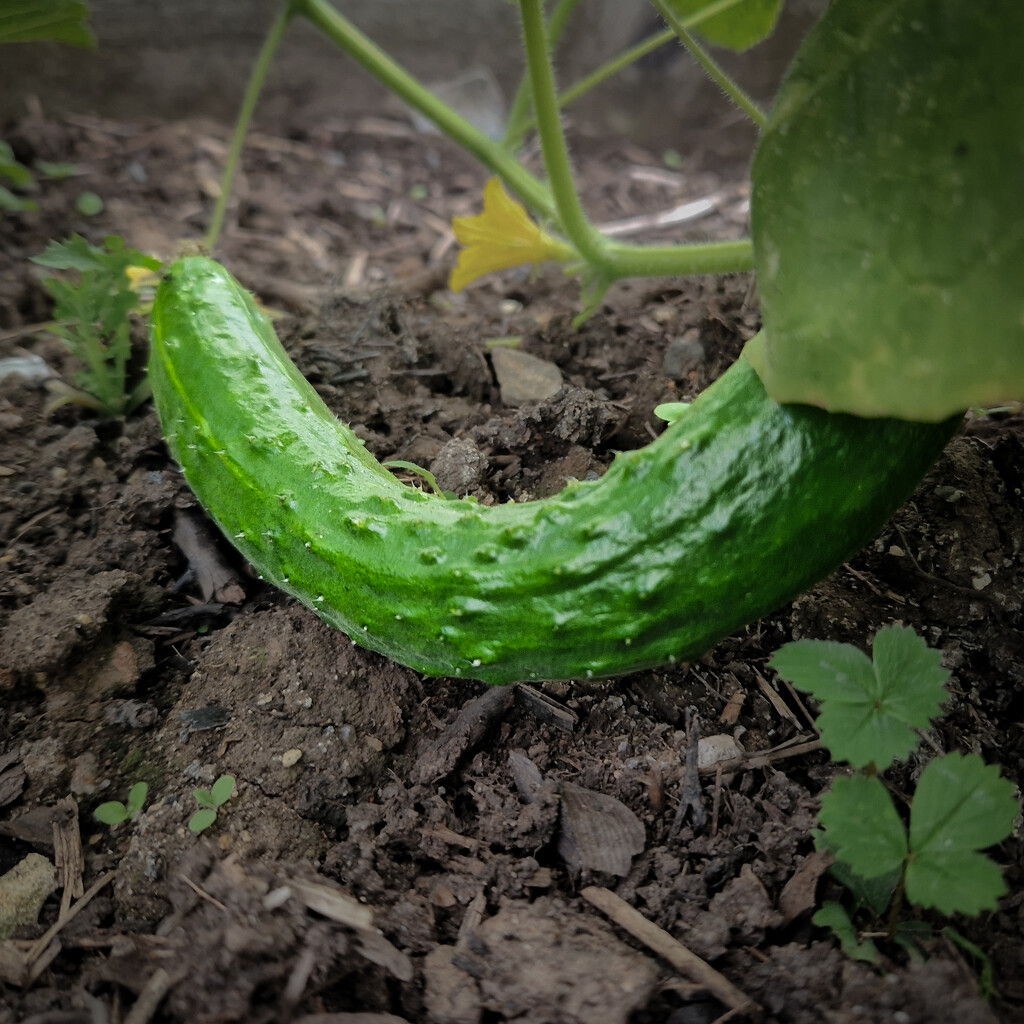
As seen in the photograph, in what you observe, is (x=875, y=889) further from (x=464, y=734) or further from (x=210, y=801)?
(x=210, y=801)

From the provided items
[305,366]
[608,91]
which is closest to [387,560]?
[305,366]

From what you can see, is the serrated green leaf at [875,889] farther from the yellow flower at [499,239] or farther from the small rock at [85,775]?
the yellow flower at [499,239]

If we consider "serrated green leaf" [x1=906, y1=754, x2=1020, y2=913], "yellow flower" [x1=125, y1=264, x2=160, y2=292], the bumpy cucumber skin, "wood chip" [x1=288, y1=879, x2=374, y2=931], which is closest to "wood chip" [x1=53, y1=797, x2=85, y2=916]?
"wood chip" [x1=288, y1=879, x2=374, y2=931]

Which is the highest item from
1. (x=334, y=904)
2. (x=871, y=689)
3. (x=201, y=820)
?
(x=871, y=689)

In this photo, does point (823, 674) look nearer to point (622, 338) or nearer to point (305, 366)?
point (622, 338)

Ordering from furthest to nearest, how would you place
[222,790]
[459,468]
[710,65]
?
[459,468], [710,65], [222,790]

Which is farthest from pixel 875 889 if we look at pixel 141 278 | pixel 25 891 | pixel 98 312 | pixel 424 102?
pixel 141 278
